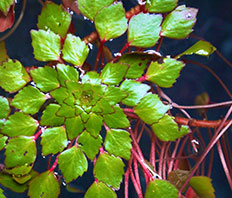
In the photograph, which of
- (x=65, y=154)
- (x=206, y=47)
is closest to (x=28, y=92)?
(x=65, y=154)

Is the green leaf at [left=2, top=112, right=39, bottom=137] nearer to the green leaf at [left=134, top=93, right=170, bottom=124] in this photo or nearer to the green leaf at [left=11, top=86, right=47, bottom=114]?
the green leaf at [left=11, top=86, right=47, bottom=114]

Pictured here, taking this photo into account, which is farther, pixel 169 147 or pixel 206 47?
pixel 169 147

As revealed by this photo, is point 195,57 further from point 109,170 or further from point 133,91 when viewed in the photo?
point 109,170

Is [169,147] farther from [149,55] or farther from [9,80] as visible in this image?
[9,80]

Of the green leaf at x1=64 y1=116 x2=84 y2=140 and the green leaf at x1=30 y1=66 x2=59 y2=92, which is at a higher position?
the green leaf at x1=30 y1=66 x2=59 y2=92

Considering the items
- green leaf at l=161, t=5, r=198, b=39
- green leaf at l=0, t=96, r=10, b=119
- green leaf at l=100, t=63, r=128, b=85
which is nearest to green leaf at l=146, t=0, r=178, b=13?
green leaf at l=161, t=5, r=198, b=39

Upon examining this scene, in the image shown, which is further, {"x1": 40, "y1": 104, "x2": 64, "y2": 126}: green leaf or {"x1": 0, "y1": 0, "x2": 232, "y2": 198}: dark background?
{"x1": 0, "y1": 0, "x2": 232, "y2": 198}: dark background
